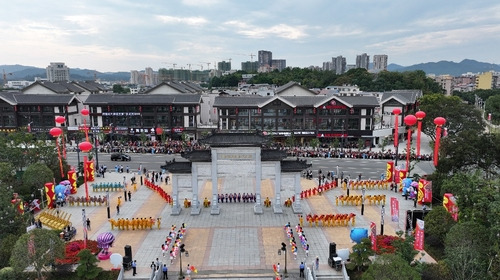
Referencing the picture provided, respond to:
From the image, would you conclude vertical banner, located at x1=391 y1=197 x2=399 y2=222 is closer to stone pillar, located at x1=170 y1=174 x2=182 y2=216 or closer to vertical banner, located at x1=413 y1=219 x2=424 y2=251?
vertical banner, located at x1=413 y1=219 x2=424 y2=251

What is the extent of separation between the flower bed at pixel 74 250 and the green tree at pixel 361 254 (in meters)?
16.3

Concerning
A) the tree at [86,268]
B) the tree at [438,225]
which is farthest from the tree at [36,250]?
the tree at [438,225]

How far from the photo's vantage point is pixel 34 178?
3359 centimetres

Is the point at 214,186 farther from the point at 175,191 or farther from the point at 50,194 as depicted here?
the point at 50,194

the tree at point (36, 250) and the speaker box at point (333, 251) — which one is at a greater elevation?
the tree at point (36, 250)

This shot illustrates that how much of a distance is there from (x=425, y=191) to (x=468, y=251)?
47.0 feet

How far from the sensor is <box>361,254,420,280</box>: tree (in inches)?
618

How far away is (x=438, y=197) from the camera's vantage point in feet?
110

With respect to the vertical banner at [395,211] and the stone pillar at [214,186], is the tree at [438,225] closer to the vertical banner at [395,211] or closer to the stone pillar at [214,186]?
the vertical banner at [395,211]

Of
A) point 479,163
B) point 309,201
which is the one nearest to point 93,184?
point 309,201

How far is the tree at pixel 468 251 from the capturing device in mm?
17672

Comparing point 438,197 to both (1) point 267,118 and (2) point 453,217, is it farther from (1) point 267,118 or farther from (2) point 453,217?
(1) point 267,118

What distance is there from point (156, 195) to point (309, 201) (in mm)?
15352

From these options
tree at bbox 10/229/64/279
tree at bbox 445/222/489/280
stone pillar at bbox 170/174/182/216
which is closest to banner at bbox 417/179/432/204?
tree at bbox 445/222/489/280
